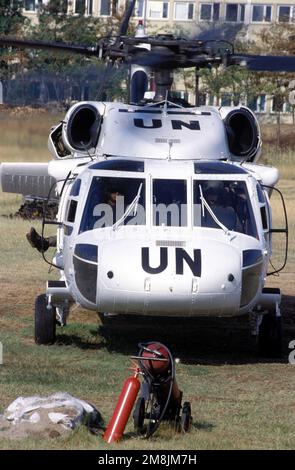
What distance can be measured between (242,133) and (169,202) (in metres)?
2.24

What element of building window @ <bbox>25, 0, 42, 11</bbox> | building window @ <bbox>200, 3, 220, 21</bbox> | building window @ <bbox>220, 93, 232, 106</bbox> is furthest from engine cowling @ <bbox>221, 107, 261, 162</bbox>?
building window @ <bbox>220, 93, 232, 106</bbox>

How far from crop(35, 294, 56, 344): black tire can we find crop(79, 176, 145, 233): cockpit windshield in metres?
1.12

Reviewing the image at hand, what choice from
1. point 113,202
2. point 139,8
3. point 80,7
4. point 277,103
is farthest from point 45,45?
point 277,103

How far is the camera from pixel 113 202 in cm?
1153

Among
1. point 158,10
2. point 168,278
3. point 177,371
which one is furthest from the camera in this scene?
point 158,10

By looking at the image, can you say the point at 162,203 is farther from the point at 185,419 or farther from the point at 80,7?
the point at 80,7

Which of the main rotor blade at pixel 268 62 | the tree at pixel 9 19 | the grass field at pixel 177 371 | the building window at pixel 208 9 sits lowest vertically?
the grass field at pixel 177 371

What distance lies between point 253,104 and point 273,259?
2482 cm

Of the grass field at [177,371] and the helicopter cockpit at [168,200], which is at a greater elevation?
the helicopter cockpit at [168,200]

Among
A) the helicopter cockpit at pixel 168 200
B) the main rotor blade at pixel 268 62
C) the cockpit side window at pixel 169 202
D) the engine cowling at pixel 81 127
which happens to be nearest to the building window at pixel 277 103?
the engine cowling at pixel 81 127

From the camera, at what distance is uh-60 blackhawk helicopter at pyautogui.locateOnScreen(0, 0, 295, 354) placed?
1068cm

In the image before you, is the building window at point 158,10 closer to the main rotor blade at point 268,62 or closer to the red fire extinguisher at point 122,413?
the main rotor blade at point 268,62

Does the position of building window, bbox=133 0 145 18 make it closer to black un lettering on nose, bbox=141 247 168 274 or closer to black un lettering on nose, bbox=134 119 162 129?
black un lettering on nose, bbox=134 119 162 129

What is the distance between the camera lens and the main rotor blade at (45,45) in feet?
39.5
